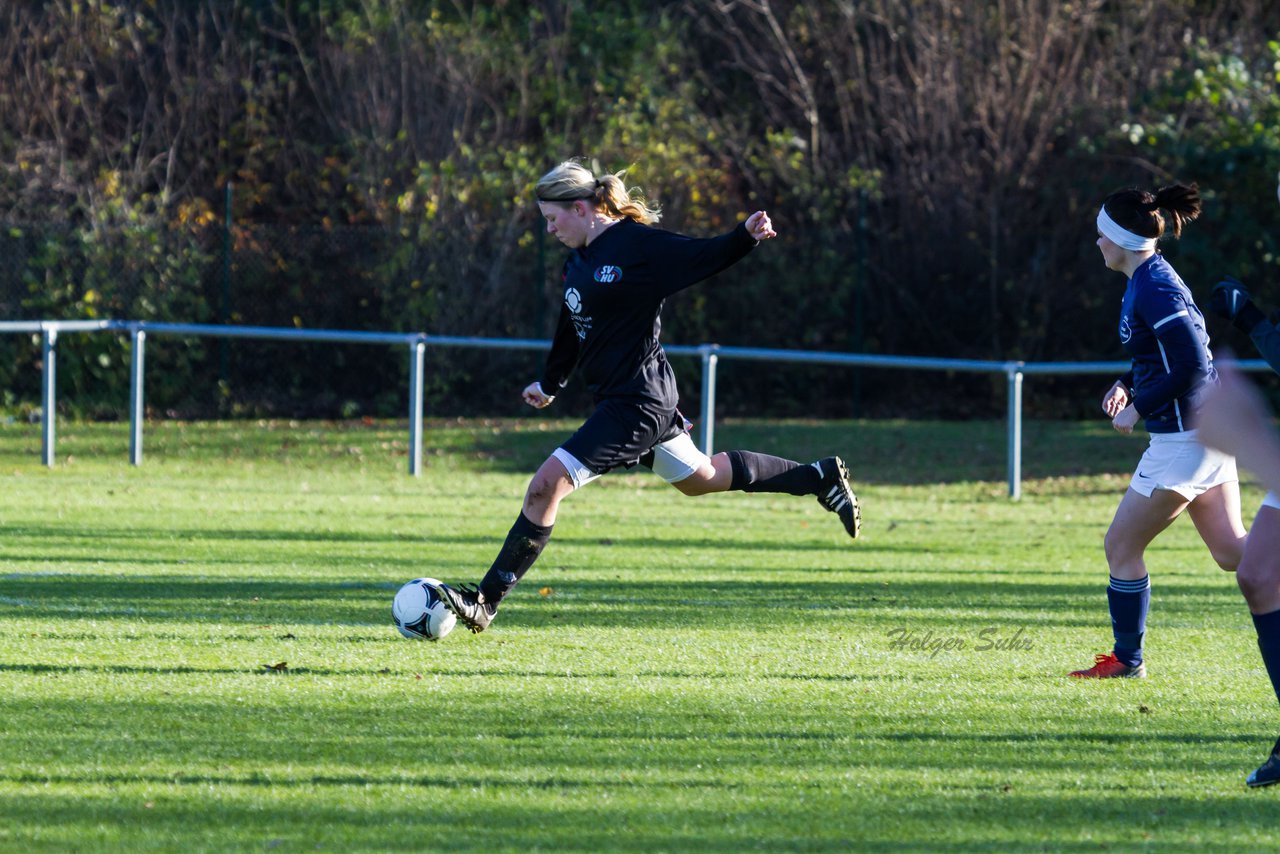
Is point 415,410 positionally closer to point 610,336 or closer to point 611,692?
point 610,336

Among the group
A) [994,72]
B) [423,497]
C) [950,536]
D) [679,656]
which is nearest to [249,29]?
[994,72]

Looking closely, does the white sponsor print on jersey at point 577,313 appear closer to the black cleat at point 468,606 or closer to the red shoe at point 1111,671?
the black cleat at point 468,606

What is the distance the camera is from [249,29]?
75.8 ft

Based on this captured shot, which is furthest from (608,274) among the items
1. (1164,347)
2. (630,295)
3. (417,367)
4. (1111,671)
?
(417,367)

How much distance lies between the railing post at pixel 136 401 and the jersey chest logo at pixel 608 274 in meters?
8.82

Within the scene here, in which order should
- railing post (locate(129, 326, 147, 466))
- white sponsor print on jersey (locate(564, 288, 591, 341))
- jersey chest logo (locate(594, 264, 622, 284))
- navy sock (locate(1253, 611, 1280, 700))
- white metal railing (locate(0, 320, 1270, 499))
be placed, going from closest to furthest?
navy sock (locate(1253, 611, 1280, 700))
jersey chest logo (locate(594, 264, 622, 284))
white sponsor print on jersey (locate(564, 288, 591, 341))
white metal railing (locate(0, 320, 1270, 499))
railing post (locate(129, 326, 147, 466))

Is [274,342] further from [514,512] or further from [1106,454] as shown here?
[1106,454]

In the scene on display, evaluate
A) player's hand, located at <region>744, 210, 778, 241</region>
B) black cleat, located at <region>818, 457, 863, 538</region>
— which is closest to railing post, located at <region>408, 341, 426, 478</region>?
black cleat, located at <region>818, 457, 863, 538</region>

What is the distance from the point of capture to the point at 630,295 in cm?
700

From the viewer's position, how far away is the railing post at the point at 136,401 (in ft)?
49.0

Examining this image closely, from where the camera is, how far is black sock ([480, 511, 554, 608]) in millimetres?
6859

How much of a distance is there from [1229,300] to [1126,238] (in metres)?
1.60

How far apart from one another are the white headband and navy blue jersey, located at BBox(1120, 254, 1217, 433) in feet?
0.19

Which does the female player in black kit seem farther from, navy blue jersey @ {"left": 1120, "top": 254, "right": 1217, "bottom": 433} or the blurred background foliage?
the blurred background foliage
